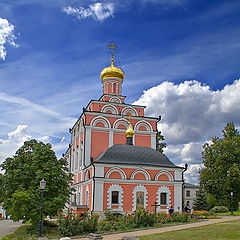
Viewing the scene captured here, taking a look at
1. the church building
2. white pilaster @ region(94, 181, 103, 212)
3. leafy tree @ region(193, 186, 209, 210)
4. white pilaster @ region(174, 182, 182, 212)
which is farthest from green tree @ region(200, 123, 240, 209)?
white pilaster @ region(94, 181, 103, 212)

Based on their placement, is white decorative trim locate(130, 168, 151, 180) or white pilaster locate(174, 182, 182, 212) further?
white pilaster locate(174, 182, 182, 212)

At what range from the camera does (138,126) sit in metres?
31.8

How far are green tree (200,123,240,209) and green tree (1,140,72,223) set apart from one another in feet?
65.3

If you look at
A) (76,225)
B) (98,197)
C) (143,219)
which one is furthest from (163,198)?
(76,225)

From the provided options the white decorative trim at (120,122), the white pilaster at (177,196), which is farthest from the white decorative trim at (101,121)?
the white pilaster at (177,196)

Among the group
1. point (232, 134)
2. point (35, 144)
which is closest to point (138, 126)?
point (232, 134)

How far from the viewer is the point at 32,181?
1756 centimetres

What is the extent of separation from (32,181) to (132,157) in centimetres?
988

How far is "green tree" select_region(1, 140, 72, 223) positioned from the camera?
16.7 m

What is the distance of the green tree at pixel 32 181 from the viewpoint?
1672cm

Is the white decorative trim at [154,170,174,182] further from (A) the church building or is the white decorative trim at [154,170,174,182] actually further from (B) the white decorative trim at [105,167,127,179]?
(B) the white decorative trim at [105,167,127,179]

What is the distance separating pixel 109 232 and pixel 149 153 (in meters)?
11.6

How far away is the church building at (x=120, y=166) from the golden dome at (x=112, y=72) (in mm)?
3032

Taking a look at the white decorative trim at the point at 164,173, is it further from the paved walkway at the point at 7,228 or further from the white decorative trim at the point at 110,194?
the paved walkway at the point at 7,228
